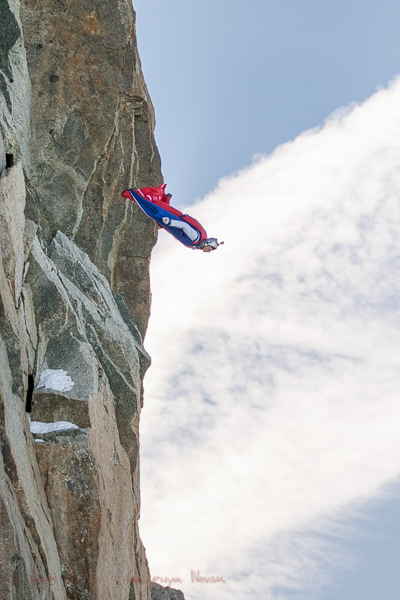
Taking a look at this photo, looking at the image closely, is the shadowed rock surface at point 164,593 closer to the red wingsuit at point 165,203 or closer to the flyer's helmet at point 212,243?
the flyer's helmet at point 212,243

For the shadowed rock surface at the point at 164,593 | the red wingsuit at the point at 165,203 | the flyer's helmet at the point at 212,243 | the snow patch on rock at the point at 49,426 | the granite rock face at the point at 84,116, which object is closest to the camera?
the snow patch on rock at the point at 49,426

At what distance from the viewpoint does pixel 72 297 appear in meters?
16.8

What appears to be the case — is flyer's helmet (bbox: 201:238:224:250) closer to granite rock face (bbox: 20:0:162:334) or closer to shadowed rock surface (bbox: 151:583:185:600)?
granite rock face (bbox: 20:0:162:334)

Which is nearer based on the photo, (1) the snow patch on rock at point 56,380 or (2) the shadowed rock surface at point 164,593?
(1) the snow patch on rock at point 56,380

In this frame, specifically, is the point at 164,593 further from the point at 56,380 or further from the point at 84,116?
the point at 84,116

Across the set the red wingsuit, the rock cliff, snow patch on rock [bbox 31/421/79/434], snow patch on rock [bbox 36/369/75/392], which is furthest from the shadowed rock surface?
the red wingsuit

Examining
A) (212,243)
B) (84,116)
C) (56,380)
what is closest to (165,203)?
(212,243)

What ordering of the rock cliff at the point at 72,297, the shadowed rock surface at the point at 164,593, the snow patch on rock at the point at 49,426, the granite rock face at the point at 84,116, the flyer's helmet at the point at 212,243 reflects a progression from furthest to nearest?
the shadowed rock surface at the point at 164,593 < the flyer's helmet at the point at 212,243 < the granite rock face at the point at 84,116 < the snow patch on rock at the point at 49,426 < the rock cliff at the point at 72,297

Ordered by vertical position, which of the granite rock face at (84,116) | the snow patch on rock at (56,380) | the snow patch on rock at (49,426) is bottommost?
the snow patch on rock at (49,426)

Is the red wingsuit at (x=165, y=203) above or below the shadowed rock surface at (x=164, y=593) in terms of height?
above

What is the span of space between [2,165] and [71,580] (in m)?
8.72

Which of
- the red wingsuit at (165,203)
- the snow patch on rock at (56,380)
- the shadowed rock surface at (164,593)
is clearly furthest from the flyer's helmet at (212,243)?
the shadowed rock surface at (164,593)

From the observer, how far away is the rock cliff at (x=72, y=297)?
13.0 m

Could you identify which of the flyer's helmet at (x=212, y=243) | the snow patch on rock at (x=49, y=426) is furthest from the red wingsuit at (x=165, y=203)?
the snow patch on rock at (x=49, y=426)
